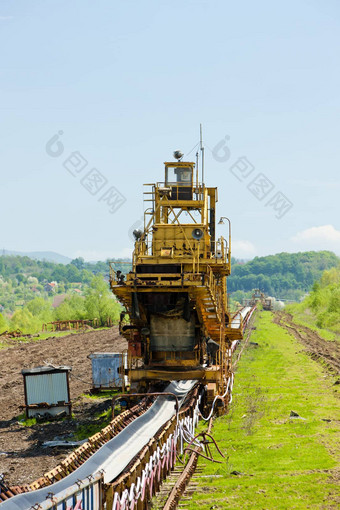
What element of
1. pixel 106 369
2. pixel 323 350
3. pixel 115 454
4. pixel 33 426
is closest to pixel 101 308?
pixel 323 350

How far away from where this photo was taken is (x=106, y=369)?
26406mm

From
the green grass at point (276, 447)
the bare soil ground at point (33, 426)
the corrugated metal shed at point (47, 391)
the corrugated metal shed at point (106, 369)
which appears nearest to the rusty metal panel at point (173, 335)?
the green grass at point (276, 447)

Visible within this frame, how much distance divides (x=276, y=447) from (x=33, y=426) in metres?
8.68

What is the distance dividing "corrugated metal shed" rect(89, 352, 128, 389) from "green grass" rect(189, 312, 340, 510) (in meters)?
5.16

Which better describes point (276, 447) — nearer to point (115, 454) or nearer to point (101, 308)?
point (115, 454)

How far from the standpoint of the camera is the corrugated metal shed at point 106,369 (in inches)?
1026

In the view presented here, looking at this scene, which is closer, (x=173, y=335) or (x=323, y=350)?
(x=173, y=335)

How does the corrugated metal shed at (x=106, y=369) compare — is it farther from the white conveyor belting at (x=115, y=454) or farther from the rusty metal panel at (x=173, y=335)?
the white conveyor belting at (x=115, y=454)

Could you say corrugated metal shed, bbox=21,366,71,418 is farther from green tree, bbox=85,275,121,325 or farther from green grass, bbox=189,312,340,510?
green tree, bbox=85,275,121,325

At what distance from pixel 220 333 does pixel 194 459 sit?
7.08m

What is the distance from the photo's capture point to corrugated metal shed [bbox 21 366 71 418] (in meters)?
21.5

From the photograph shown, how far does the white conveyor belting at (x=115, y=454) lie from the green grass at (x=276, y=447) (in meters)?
1.54

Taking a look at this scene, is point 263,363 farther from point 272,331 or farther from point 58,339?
point 58,339

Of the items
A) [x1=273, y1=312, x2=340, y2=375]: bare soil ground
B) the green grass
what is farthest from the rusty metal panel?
[x1=273, y1=312, x2=340, y2=375]: bare soil ground
